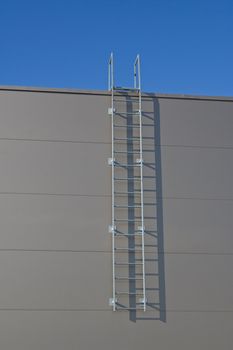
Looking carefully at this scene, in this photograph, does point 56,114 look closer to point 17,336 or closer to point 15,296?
point 15,296

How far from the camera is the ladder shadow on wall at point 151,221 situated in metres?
8.41

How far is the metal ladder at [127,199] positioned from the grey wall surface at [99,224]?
0.14 meters

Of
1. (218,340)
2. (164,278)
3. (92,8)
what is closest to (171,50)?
(92,8)

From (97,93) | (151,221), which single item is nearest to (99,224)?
(151,221)

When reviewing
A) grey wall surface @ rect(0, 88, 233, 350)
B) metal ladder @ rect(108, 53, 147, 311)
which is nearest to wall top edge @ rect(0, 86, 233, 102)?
grey wall surface @ rect(0, 88, 233, 350)

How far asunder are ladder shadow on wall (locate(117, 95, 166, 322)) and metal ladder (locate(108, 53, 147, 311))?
0.02 metres

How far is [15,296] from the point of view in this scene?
8.16 metres

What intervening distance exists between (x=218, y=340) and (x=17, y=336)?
3256 mm

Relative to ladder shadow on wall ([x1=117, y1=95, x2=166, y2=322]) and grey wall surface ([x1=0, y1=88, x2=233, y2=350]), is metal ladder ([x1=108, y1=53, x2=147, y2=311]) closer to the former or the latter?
ladder shadow on wall ([x1=117, y1=95, x2=166, y2=322])

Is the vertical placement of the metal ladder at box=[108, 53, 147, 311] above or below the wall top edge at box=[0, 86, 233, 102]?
below

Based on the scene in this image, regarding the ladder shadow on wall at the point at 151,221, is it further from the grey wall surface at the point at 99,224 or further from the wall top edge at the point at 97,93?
the wall top edge at the point at 97,93

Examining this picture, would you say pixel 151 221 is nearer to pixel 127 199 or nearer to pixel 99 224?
pixel 127 199

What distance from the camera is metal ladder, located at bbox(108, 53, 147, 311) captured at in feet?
27.6

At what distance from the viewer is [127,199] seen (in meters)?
8.79
